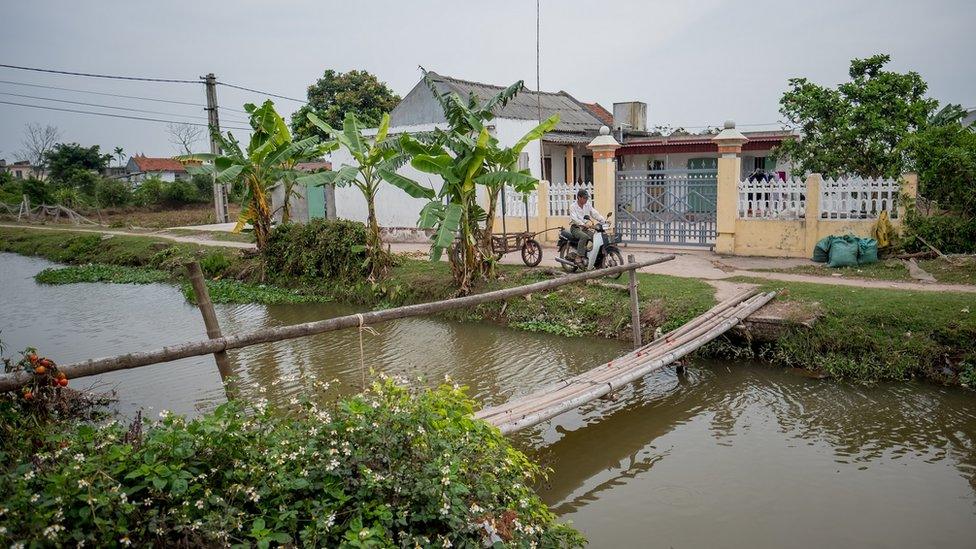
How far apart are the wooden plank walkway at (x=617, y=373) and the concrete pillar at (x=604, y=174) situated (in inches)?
240

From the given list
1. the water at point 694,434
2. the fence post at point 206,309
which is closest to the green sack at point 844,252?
the water at point 694,434

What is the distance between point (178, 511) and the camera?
282 cm

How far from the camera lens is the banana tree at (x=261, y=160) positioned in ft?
46.9

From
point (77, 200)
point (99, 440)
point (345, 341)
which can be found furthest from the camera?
point (77, 200)

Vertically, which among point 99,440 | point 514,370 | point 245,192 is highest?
point 245,192

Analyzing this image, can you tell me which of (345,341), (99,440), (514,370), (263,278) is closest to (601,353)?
(514,370)

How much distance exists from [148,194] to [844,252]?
34.5 metres

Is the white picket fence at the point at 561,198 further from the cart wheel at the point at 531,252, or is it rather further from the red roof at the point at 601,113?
the red roof at the point at 601,113

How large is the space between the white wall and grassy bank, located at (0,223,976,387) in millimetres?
5139

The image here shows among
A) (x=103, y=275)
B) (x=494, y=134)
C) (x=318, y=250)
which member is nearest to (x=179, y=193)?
(x=103, y=275)

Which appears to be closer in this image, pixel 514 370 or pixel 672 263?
pixel 514 370

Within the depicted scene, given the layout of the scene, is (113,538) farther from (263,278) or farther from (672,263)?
(263,278)

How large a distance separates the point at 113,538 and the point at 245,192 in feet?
45.6

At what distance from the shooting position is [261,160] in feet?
48.5
